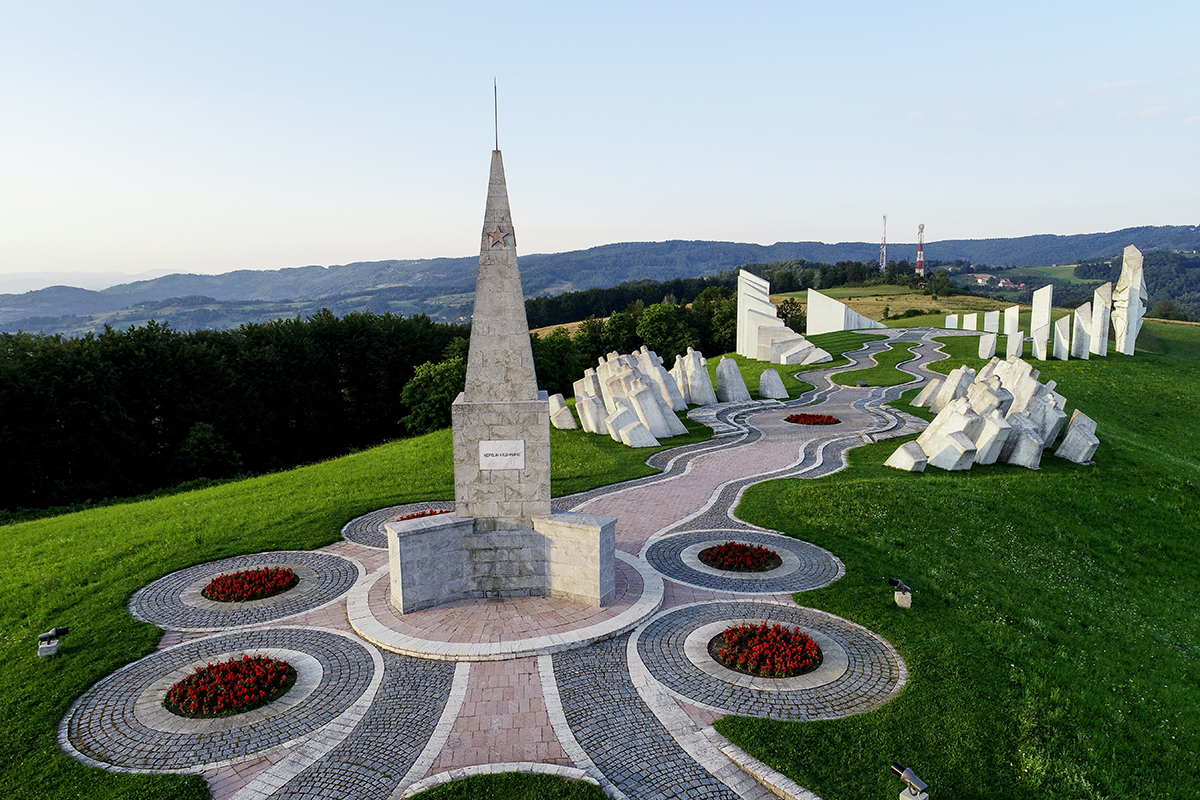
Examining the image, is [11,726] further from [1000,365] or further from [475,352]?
[1000,365]

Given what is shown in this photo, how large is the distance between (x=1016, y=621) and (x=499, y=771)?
10.3m

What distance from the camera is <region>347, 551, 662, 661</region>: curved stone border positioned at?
10.7 metres

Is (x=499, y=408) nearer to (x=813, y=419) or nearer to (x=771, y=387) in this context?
(x=813, y=419)

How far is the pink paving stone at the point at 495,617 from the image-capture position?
11367 millimetres

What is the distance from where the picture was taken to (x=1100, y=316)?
4128 cm

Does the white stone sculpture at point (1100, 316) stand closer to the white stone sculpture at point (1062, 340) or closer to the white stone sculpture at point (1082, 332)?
the white stone sculpture at point (1082, 332)

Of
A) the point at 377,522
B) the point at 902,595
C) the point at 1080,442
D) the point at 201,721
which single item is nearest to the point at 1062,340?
the point at 1080,442

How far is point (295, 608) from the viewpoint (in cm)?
1280

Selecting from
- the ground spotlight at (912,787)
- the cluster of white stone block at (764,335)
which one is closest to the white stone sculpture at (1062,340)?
the cluster of white stone block at (764,335)

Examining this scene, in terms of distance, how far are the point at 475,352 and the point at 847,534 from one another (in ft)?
35.2

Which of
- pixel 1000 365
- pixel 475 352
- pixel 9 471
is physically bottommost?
pixel 9 471

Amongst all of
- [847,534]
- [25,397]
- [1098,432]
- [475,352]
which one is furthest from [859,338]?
[25,397]

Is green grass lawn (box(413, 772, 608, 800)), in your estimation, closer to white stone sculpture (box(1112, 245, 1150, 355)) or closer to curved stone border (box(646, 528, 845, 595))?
curved stone border (box(646, 528, 845, 595))

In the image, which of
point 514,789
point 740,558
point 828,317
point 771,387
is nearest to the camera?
point 514,789
